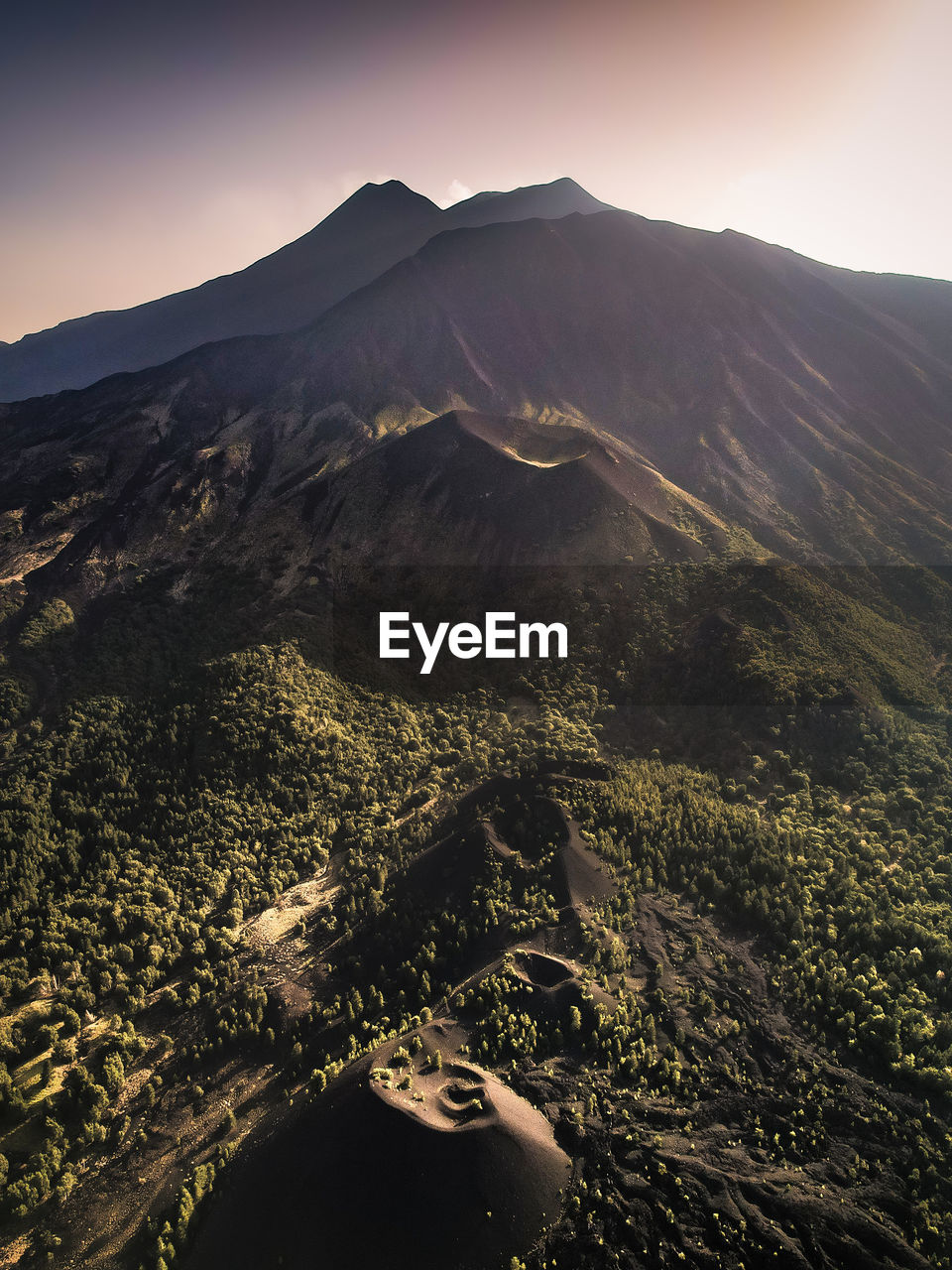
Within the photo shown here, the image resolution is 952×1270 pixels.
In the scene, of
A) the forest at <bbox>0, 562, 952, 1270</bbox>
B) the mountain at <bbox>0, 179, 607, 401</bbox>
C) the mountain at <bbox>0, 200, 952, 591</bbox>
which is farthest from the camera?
the mountain at <bbox>0, 179, 607, 401</bbox>

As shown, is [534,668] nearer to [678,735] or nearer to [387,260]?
[678,735]

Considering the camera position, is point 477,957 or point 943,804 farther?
point 943,804

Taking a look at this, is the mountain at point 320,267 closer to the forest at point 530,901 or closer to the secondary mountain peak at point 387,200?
the secondary mountain peak at point 387,200

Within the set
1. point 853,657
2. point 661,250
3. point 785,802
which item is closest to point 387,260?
point 661,250

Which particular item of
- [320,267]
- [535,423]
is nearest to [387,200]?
[320,267]

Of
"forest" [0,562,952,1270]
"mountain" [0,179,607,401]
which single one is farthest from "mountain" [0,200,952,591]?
"mountain" [0,179,607,401]

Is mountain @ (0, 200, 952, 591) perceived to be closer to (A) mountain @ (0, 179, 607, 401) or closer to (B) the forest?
(B) the forest
